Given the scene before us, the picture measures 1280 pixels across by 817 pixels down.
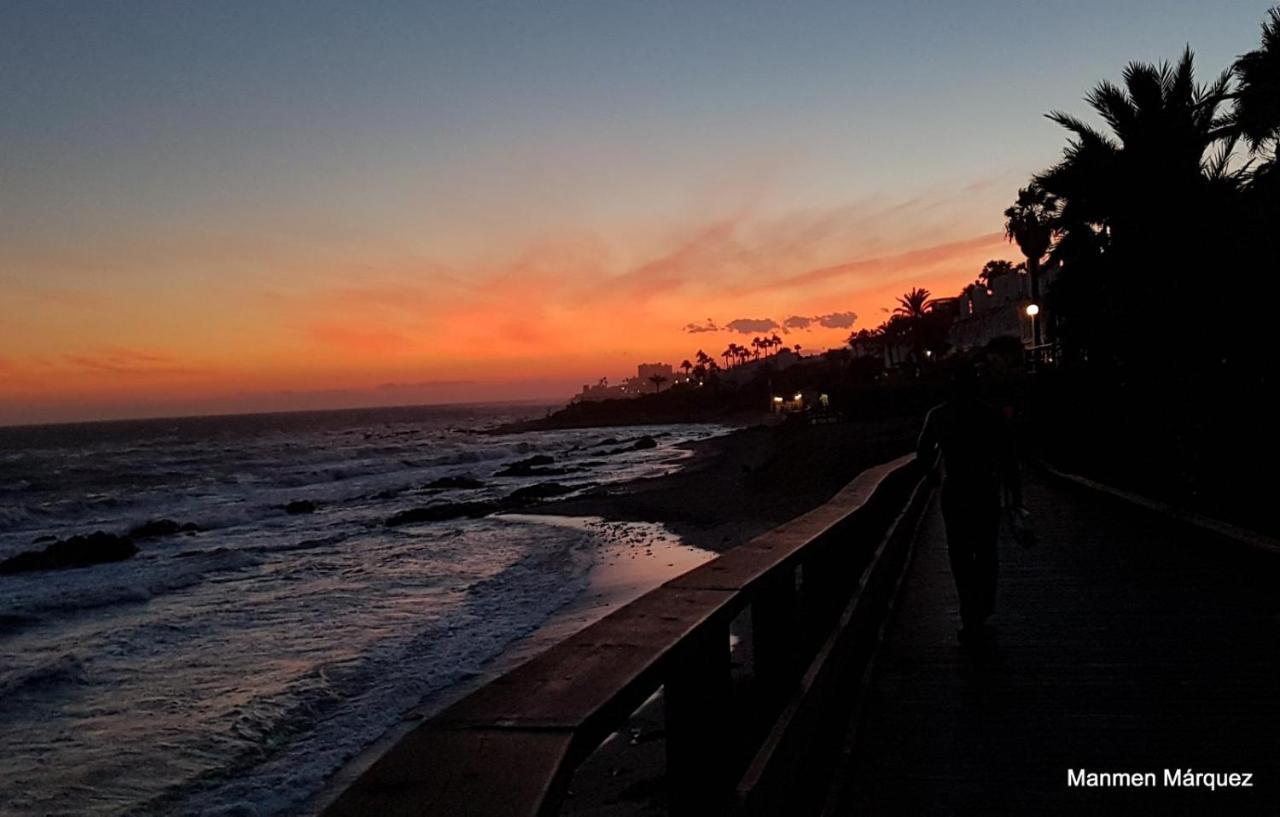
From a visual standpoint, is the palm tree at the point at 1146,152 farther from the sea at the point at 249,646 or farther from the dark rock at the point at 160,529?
the dark rock at the point at 160,529

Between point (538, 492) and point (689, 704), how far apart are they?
37.1 meters

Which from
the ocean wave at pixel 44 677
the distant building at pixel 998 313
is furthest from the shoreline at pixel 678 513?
the distant building at pixel 998 313

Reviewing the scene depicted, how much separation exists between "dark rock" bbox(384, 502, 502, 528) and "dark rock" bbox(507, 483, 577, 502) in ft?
7.50

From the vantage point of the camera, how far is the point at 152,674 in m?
11.7

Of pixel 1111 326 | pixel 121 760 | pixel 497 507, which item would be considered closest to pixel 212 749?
pixel 121 760

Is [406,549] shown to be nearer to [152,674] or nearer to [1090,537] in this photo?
[152,674]

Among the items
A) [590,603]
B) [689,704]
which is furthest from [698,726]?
[590,603]

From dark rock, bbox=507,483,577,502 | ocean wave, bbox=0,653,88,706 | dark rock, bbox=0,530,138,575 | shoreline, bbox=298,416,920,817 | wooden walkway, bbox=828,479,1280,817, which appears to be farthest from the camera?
dark rock, bbox=507,483,577,502

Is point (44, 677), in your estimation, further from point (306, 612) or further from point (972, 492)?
point (972, 492)

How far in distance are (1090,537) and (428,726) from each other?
11.5 m

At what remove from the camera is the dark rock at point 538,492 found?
3773 centimetres

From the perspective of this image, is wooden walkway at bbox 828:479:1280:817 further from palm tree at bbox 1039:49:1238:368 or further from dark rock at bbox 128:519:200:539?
dark rock at bbox 128:519:200:539

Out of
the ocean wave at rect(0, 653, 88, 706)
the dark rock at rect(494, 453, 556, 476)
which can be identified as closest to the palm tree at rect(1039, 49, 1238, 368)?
the ocean wave at rect(0, 653, 88, 706)

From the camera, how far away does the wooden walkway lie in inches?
147
